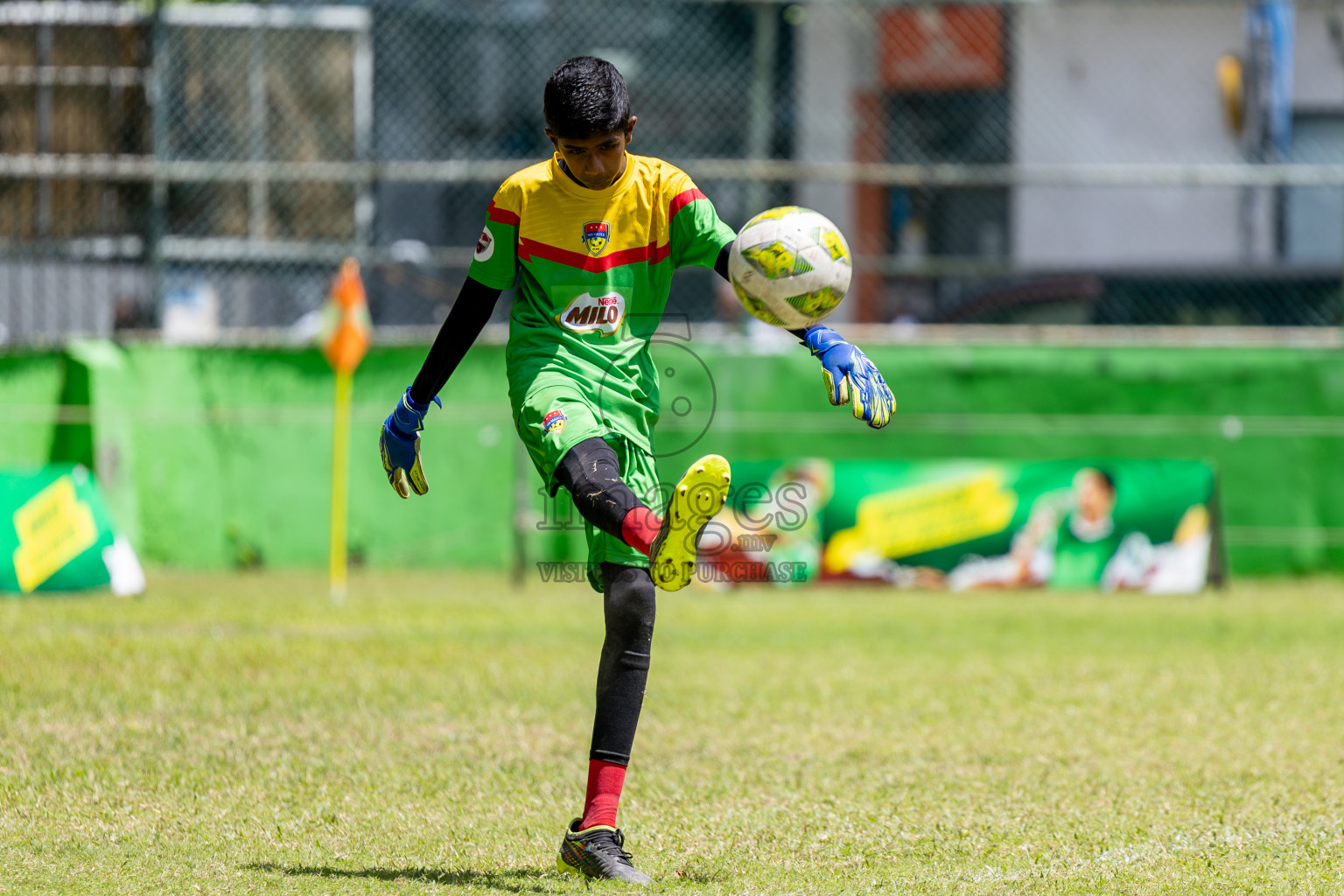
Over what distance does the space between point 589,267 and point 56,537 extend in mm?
7248

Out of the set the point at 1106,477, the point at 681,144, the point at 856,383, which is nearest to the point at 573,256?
the point at 856,383

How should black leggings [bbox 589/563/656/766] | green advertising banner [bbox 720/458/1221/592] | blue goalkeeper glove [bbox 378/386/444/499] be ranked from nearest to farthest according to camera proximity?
black leggings [bbox 589/563/656/766]
blue goalkeeper glove [bbox 378/386/444/499]
green advertising banner [bbox 720/458/1221/592]

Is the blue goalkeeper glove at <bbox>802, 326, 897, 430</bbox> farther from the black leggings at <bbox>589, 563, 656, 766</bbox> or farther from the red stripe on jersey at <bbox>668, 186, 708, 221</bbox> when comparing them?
the black leggings at <bbox>589, 563, 656, 766</bbox>

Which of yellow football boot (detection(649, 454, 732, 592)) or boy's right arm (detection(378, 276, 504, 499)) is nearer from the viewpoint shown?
yellow football boot (detection(649, 454, 732, 592))

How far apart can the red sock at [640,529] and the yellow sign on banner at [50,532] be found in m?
7.52

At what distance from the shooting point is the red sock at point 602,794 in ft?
14.5

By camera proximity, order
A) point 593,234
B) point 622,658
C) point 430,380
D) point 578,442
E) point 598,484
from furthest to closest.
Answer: point 430,380, point 593,234, point 622,658, point 578,442, point 598,484

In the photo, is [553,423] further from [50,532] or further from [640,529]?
[50,532]

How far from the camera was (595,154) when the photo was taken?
177 inches

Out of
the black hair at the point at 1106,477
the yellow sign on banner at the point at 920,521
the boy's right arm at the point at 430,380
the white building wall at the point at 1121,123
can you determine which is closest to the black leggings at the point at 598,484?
the boy's right arm at the point at 430,380

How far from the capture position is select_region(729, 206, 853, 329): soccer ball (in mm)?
4582

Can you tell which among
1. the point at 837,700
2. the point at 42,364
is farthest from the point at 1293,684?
the point at 42,364

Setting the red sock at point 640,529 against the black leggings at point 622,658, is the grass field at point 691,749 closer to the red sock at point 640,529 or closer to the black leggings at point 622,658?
the black leggings at point 622,658

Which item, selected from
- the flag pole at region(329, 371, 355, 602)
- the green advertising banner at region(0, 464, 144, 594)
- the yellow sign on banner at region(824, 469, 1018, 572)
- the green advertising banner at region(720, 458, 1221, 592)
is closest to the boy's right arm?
the flag pole at region(329, 371, 355, 602)
